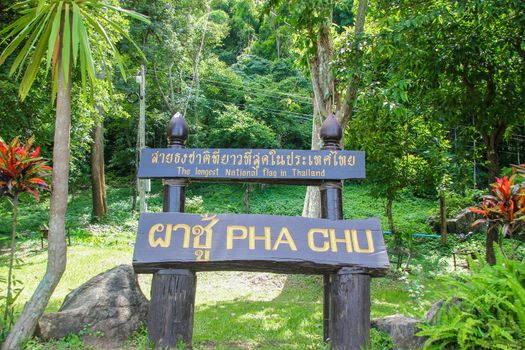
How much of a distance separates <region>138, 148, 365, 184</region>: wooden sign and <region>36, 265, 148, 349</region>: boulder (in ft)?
5.50

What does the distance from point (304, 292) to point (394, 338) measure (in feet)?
18.8

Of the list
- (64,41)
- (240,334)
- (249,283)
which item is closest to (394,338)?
(240,334)

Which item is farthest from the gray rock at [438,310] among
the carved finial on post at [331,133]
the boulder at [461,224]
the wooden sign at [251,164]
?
the boulder at [461,224]

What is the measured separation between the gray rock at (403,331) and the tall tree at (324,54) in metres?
5.55

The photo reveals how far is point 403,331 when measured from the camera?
5.23 m

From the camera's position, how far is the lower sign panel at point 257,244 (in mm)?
4906

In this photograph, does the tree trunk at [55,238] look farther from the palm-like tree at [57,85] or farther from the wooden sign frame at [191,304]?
the wooden sign frame at [191,304]

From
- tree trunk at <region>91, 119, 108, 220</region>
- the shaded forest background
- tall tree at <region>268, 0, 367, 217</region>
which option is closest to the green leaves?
the shaded forest background

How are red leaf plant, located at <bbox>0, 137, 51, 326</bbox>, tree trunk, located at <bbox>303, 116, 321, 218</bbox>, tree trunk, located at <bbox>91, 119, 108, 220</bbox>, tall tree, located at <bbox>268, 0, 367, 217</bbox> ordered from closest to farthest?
red leaf plant, located at <bbox>0, 137, 51, 326</bbox>
tall tree, located at <bbox>268, 0, 367, 217</bbox>
tree trunk, located at <bbox>303, 116, 321, 218</bbox>
tree trunk, located at <bbox>91, 119, 108, 220</bbox>

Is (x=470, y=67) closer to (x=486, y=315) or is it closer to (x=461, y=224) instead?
(x=486, y=315)

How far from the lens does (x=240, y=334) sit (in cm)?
683

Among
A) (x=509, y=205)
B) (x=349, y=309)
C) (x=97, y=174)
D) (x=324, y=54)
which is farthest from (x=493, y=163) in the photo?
(x=97, y=174)

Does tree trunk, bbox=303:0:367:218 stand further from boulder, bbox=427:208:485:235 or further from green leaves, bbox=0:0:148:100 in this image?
boulder, bbox=427:208:485:235

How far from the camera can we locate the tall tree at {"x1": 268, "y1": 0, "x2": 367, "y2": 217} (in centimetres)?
970
